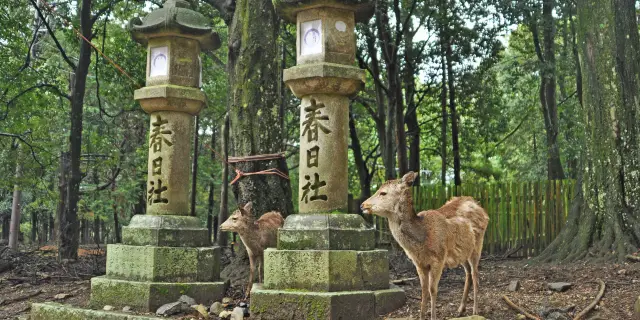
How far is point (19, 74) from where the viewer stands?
1338 cm

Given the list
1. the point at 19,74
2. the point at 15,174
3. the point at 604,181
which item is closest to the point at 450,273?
the point at 604,181

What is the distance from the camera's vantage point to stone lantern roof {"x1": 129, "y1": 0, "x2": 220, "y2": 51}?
24.1ft

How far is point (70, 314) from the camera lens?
6453mm

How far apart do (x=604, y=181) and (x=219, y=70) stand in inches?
637

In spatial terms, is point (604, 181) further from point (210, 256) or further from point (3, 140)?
point (3, 140)

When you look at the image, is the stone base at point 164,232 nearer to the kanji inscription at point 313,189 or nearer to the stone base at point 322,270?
the stone base at point 322,270

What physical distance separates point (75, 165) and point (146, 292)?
6.67m

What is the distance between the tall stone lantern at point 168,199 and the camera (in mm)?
6664

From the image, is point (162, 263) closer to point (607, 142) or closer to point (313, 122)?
point (313, 122)

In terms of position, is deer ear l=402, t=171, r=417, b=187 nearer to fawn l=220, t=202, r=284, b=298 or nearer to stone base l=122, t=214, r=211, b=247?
fawn l=220, t=202, r=284, b=298

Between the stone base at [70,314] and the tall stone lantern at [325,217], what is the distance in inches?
61.6

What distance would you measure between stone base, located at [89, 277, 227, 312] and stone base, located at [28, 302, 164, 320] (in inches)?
11.5

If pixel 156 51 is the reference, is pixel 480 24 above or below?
above

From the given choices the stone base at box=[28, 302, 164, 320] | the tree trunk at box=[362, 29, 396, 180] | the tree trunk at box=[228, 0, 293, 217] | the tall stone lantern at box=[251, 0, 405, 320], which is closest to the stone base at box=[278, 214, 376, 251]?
the tall stone lantern at box=[251, 0, 405, 320]
